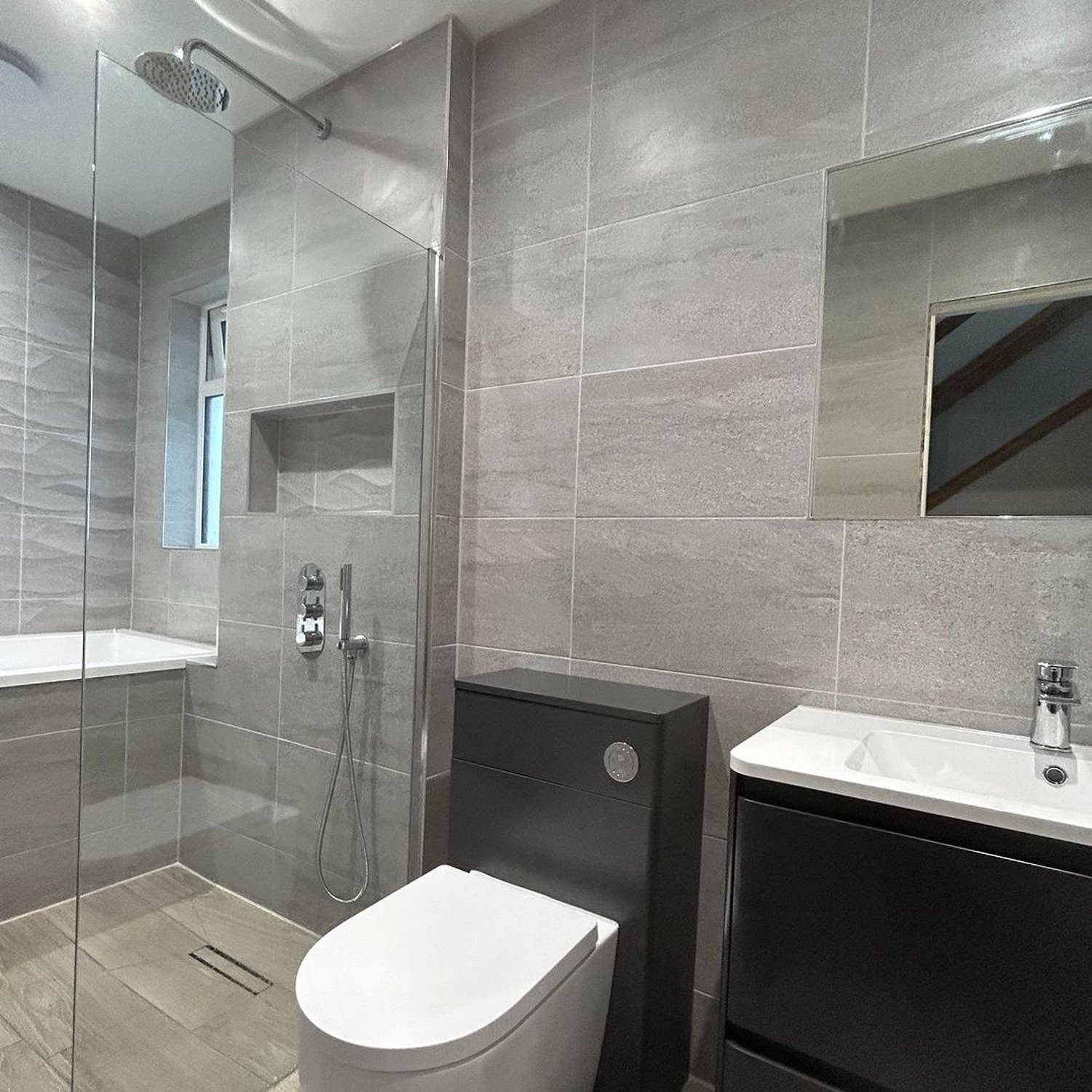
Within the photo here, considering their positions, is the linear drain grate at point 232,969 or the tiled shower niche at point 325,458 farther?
the tiled shower niche at point 325,458

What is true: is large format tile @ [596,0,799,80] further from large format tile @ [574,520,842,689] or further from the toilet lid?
the toilet lid

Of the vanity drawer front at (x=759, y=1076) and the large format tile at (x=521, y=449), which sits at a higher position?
the large format tile at (x=521, y=449)

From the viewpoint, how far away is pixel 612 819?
4.56ft

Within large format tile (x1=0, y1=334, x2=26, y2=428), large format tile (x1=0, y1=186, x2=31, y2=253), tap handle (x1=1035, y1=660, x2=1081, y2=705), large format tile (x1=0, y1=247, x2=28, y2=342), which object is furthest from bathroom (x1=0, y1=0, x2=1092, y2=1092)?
large format tile (x1=0, y1=334, x2=26, y2=428)

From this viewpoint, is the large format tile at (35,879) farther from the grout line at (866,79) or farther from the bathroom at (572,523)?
the grout line at (866,79)

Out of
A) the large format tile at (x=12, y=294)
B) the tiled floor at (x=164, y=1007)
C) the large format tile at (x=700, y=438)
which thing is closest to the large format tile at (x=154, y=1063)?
the tiled floor at (x=164, y=1007)

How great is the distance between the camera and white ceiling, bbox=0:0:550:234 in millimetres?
1822

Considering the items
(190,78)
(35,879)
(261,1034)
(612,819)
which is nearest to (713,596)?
(612,819)

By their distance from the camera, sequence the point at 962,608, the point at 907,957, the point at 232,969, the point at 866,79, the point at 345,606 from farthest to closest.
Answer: the point at 345,606 → the point at 232,969 → the point at 866,79 → the point at 962,608 → the point at 907,957

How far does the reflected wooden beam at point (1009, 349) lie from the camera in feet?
4.04

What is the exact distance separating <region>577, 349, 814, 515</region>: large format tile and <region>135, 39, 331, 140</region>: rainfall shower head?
3.72ft

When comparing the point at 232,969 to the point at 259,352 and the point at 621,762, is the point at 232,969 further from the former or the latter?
the point at 259,352

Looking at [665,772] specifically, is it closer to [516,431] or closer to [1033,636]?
[1033,636]

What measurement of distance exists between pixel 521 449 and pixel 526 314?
0.37 metres
